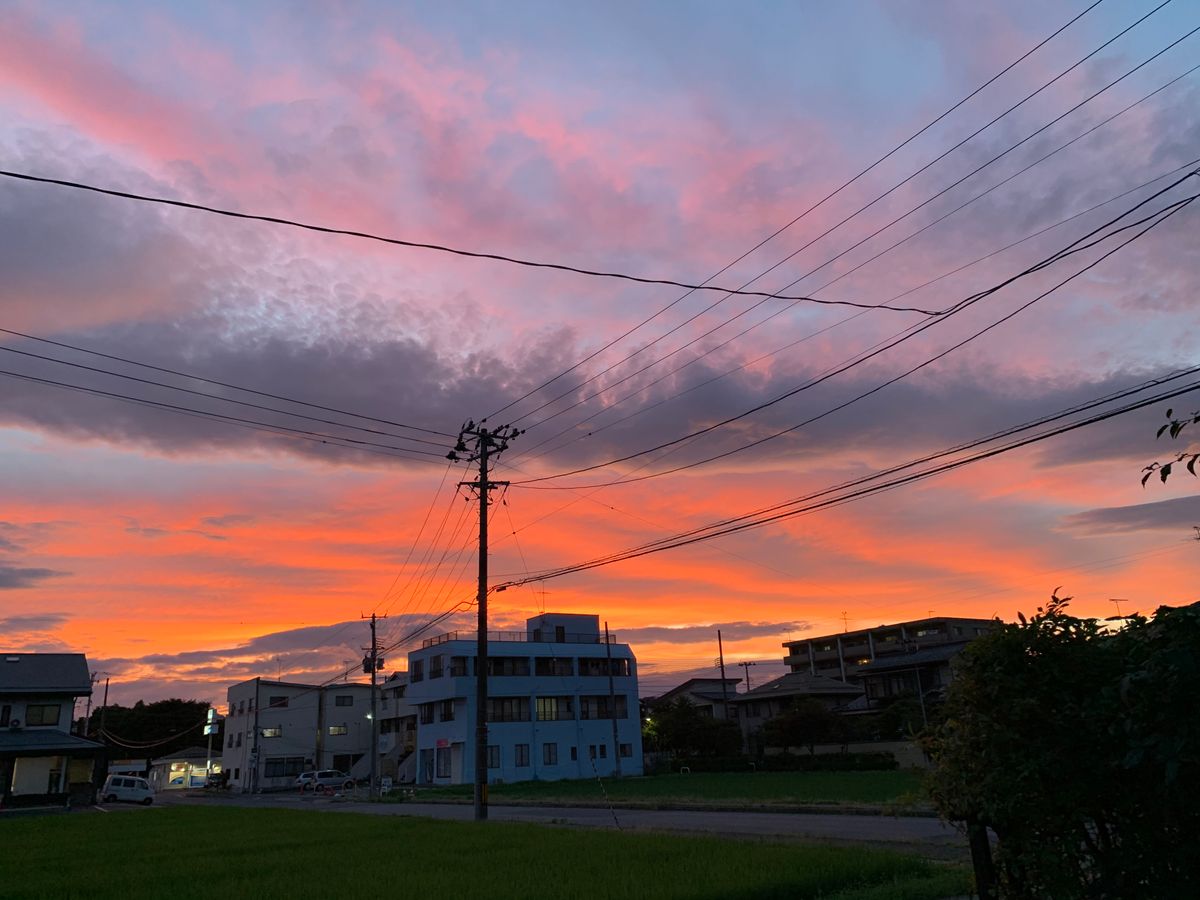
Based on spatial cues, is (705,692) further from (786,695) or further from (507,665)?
(507,665)

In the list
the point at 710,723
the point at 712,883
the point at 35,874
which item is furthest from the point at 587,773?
the point at 712,883

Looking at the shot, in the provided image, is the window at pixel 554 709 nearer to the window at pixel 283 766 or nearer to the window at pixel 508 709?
the window at pixel 508 709

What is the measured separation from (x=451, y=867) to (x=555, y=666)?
54.9 meters

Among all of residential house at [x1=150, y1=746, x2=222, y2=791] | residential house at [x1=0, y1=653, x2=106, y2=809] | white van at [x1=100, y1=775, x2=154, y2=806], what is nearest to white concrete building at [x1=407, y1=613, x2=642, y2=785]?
white van at [x1=100, y1=775, x2=154, y2=806]

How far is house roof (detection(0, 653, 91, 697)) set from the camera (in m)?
52.8

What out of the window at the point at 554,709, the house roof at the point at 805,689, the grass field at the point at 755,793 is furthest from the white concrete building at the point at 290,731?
the house roof at the point at 805,689

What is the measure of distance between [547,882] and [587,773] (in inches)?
2250

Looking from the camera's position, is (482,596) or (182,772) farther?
(182,772)

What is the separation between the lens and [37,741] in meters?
49.0

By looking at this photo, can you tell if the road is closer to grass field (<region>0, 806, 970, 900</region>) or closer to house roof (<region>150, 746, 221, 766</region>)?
grass field (<region>0, 806, 970, 900</region>)

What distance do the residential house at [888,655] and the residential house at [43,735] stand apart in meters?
62.0

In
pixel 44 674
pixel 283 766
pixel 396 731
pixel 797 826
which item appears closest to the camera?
pixel 797 826

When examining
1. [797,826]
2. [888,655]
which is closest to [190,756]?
[888,655]

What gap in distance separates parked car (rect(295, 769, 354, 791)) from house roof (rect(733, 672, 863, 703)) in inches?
1503
